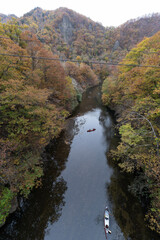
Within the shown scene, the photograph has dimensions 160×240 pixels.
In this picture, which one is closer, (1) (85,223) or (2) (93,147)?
(1) (85,223)

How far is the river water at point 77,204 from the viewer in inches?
331

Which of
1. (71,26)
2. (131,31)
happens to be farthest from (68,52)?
(131,31)

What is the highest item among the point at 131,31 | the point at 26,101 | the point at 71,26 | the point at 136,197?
the point at 71,26

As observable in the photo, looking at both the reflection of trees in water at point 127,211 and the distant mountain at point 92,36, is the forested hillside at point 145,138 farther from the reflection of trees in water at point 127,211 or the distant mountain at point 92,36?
the distant mountain at point 92,36

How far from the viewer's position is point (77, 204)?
10266mm

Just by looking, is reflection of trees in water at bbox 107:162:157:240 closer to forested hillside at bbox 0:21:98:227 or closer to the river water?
the river water

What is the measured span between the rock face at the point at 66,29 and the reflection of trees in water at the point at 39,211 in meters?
127

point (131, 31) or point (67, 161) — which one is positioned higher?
point (131, 31)

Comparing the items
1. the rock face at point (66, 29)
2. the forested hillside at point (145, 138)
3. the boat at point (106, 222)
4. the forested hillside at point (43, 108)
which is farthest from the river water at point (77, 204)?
the rock face at point (66, 29)

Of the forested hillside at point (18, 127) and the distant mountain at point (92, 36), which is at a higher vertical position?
the distant mountain at point (92, 36)

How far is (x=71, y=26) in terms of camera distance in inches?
4759

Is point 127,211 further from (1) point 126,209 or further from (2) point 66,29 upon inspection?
(2) point 66,29

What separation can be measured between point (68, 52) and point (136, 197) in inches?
3948

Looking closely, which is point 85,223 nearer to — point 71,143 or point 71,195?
point 71,195
